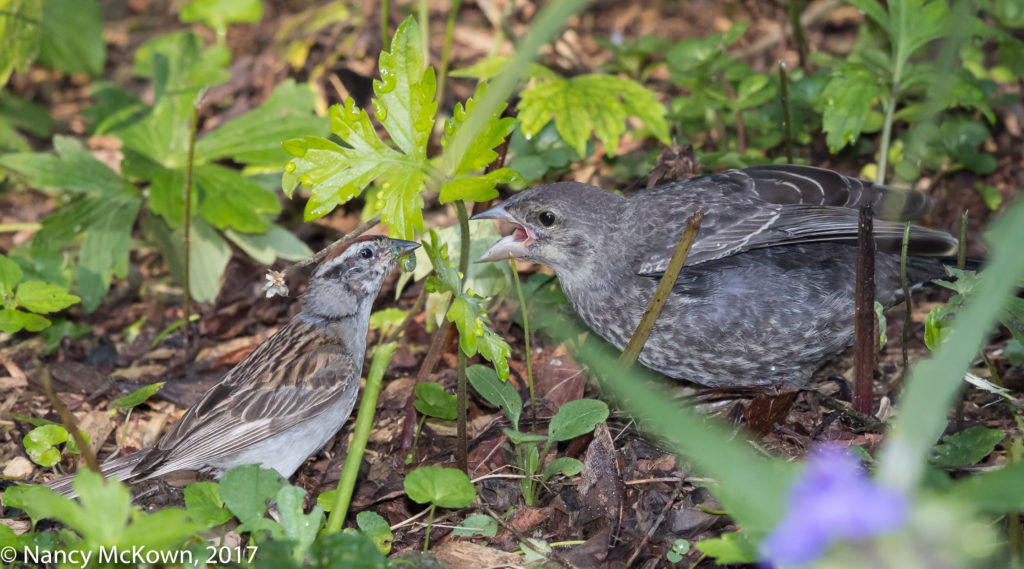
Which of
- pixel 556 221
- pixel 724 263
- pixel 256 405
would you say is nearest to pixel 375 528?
pixel 256 405

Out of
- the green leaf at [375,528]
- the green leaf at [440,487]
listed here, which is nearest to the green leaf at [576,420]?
the green leaf at [440,487]

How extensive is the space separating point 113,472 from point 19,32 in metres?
2.79

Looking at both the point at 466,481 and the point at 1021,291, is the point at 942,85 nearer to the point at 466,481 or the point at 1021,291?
the point at 466,481

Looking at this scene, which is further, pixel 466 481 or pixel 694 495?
pixel 694 495

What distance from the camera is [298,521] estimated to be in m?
3.05

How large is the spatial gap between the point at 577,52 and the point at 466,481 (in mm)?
4301

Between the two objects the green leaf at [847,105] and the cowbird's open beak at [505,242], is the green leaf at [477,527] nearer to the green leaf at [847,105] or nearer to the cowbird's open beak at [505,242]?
the cowbird's open beak at [505,242]

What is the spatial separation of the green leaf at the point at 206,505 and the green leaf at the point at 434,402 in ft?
3.08

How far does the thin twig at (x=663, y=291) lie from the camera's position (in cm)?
360

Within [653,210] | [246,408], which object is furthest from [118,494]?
[653,210]

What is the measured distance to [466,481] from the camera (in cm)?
336

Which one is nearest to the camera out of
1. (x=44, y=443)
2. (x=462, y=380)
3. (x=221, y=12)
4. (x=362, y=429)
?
(x=362, y=429)

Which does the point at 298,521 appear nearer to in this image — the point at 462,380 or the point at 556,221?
the point at 462,380

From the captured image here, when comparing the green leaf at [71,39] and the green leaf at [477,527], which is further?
the green leaf at [71,39]
